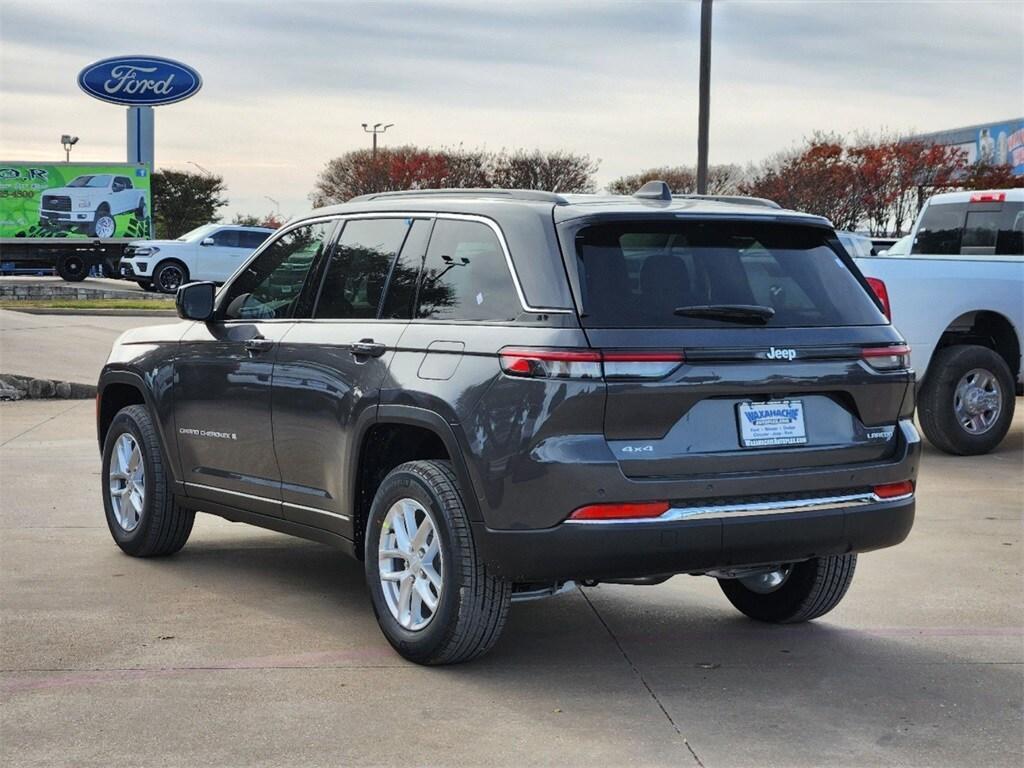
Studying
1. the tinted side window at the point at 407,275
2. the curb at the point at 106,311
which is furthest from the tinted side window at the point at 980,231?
the curb at the point at 106,311

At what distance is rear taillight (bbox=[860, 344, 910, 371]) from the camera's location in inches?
216

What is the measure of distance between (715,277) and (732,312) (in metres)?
0.21

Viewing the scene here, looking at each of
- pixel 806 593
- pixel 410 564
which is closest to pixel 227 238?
pixel 806 593

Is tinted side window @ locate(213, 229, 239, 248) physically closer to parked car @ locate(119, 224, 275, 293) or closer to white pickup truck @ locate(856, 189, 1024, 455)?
parked car @ locate(119, 224, 275, 293)

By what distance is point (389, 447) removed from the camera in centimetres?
579

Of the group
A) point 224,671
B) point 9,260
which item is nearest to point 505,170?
point 9,260

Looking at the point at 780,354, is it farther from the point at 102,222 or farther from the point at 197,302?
the point at 102,222

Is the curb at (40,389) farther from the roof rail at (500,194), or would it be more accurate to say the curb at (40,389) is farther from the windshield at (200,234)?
the windshield at (200,234)

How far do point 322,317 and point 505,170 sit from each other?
60.4 metres

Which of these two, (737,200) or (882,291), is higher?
(737,200)

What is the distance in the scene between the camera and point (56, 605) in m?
6.39

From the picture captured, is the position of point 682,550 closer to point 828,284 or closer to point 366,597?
point 828,284

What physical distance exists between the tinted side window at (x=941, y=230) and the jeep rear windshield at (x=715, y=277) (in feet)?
30.4

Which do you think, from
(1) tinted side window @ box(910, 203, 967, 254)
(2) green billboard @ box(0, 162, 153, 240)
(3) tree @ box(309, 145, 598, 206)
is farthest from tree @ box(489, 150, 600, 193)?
(1) tinted side window @ box(910, 203, 967, 254)
